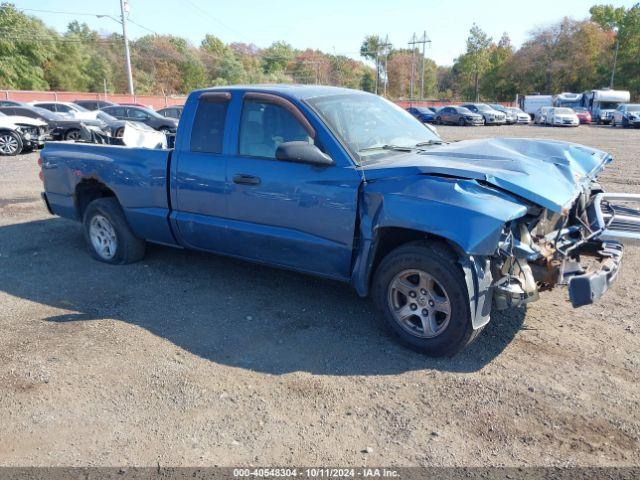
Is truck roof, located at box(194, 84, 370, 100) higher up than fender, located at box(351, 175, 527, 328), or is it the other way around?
truck roof, located at box(194, 84, 370, 100)

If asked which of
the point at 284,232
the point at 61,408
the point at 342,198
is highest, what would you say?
the point at 342,198

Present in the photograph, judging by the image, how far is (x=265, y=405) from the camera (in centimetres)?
343

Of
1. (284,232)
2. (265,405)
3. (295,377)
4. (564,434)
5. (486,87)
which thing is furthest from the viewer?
(486,87)

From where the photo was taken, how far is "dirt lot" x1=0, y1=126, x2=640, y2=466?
119 inches

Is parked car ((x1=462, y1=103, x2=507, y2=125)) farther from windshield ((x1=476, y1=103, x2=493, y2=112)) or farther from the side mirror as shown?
the side mirror

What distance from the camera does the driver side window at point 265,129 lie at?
4566 millimetres

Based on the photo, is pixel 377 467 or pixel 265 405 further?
pixel 265 405

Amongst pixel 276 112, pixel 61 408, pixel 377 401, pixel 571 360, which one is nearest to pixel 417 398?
pixel 377 401

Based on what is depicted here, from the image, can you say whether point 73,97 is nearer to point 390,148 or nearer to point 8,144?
point 8,144

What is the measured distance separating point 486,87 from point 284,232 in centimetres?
7841

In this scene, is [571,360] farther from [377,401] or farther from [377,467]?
[377,467]

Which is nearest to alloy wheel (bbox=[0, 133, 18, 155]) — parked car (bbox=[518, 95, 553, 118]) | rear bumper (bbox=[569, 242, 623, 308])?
rear bumper (bbox=[569, 242, 623, 308])

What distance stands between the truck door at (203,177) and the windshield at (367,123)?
99 cm

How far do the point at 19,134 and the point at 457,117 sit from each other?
3064 centimetres
